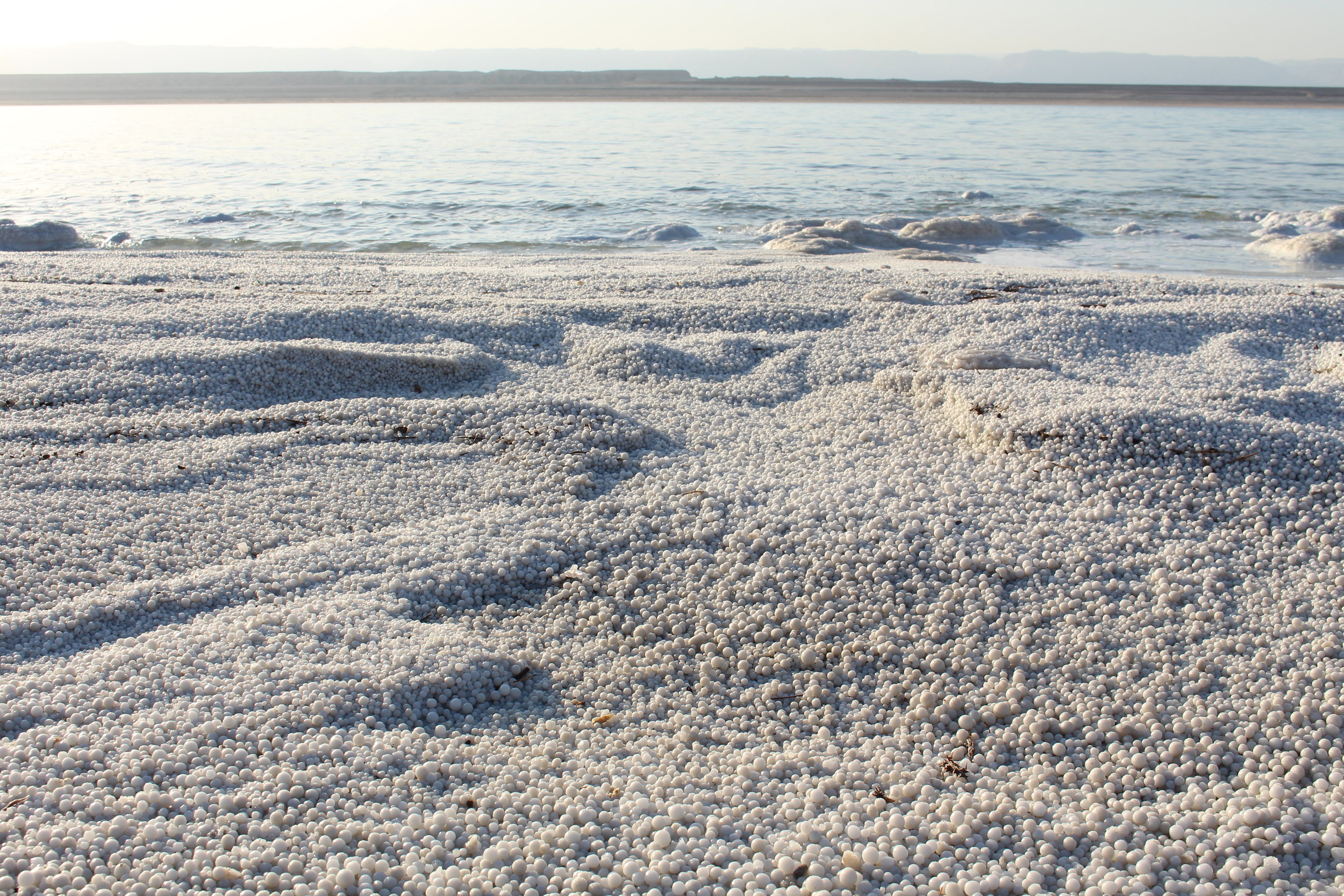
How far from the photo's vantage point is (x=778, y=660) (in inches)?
97.6

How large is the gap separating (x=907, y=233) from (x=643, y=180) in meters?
6.09

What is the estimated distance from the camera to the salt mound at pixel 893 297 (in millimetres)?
5770

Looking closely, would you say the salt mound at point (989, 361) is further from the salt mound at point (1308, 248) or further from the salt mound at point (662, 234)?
the salt mound at point (1308, 248)

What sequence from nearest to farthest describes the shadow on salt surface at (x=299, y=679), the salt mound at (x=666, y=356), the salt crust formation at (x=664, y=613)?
1. the salt crust formation at (x=664, y=613)
2. the shadow on salt surface at (x=299, y=679)
3. the salt mound at (x=666, y=356)

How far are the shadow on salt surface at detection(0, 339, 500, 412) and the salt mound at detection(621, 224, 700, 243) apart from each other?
6341 mm

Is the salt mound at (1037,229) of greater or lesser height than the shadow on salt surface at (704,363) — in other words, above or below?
above

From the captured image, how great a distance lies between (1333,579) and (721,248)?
26.9ft

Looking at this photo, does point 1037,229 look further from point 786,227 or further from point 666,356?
point 666,356

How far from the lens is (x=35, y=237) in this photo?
379 inches

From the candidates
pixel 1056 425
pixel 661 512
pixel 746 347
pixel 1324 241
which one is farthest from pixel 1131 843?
pixel 1324 241

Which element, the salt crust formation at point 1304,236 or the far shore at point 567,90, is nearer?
the salt crust formation at point 1304,236

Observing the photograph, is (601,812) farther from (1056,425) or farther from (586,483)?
(1056,425)

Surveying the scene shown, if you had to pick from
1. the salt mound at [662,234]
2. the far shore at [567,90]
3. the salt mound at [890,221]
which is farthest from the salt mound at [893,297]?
the far shore at [567,90]

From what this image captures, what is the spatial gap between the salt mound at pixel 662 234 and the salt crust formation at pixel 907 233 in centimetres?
95
